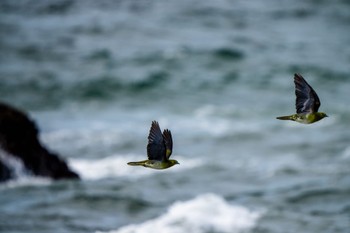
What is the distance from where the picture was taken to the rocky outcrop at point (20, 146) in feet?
51.2

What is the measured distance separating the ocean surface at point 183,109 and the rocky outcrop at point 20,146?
23cm

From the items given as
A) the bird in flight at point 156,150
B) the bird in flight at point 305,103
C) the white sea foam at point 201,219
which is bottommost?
the bird in flight at point 156,150

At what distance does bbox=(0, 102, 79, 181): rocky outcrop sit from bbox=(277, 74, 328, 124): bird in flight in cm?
891

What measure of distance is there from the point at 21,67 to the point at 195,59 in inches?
264

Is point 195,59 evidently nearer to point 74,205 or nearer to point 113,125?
point 113,125

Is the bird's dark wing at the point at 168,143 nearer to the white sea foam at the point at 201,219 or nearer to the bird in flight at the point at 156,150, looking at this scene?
the bird in flight at the point at 156,150

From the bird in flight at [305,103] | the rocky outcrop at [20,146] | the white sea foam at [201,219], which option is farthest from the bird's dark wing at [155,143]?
the rocky outcrop at [20,146]

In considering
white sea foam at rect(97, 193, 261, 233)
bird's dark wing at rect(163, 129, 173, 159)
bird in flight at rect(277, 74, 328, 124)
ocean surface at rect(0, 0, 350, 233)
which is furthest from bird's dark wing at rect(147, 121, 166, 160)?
white sea foam at rect(97, 193, 261, 233)

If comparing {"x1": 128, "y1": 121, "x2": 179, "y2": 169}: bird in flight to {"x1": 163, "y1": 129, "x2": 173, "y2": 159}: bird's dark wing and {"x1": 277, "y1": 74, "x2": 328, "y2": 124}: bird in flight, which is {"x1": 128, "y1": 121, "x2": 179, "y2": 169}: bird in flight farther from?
{"x1": 277, "y1": 74, "x2": 328, "y2": 124}: bird in flight

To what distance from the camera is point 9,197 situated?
15203 millimetres

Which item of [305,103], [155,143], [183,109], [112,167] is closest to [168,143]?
[155,143]

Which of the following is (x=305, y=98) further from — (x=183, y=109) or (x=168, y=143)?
(x=183, y=109)

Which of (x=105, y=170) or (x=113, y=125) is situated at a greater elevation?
(x=113, y=125)

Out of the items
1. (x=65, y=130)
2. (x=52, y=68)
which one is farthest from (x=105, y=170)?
(x=52, y=68)
